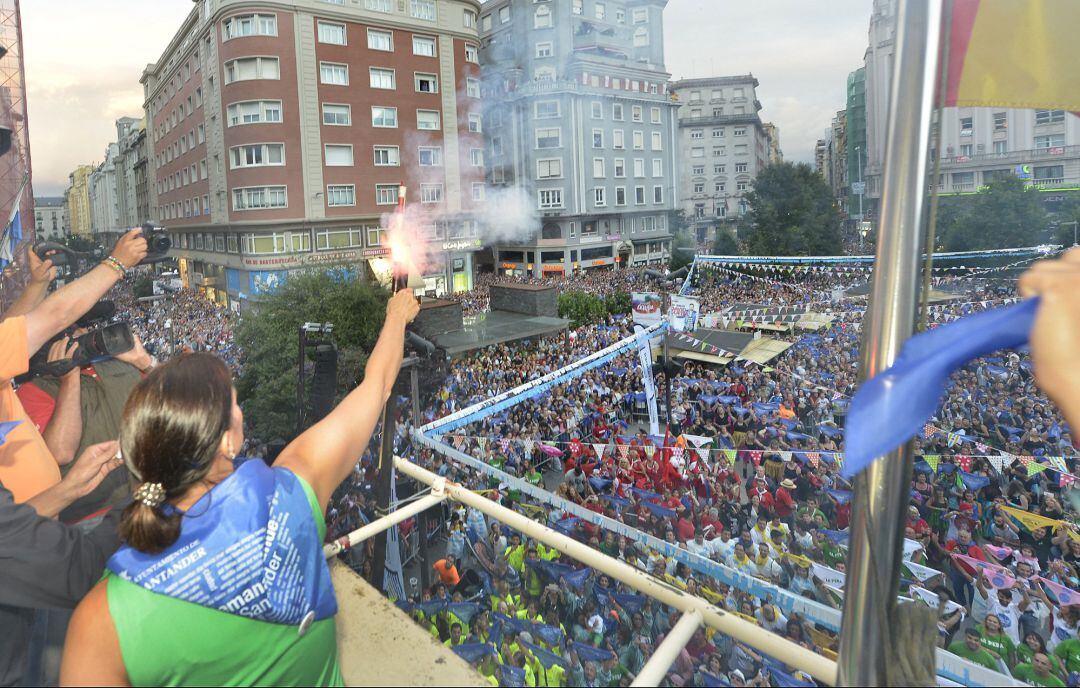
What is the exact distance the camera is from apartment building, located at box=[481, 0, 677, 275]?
29609 mm

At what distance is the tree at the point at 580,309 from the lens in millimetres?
21938

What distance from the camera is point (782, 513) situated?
689cm

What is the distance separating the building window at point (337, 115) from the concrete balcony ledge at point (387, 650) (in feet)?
78.5

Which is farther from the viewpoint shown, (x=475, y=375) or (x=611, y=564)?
(x=475, y=375)

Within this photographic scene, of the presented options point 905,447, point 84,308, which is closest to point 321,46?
point 84,308

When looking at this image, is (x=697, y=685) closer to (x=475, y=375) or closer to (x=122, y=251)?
(x=122, y=251)

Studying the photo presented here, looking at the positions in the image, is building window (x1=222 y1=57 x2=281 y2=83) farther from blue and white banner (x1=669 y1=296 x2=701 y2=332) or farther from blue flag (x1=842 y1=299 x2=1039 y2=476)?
blue flag (x1=842 y1=299 x2=1039 y2=476)

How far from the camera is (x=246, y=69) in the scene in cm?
2111

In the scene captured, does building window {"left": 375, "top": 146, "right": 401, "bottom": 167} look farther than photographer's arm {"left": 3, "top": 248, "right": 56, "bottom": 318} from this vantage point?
Yes

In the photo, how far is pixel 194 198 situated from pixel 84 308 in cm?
2497

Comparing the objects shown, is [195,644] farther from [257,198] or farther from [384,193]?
[384,193]

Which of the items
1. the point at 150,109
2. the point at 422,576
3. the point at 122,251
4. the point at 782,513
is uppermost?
the point at 150,109

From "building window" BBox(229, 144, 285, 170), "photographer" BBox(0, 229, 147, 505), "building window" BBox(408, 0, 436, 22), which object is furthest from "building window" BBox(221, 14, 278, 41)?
"photographer" BBox(0, 229, 147, 505)

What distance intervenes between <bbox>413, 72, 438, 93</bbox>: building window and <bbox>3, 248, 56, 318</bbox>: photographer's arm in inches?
954
